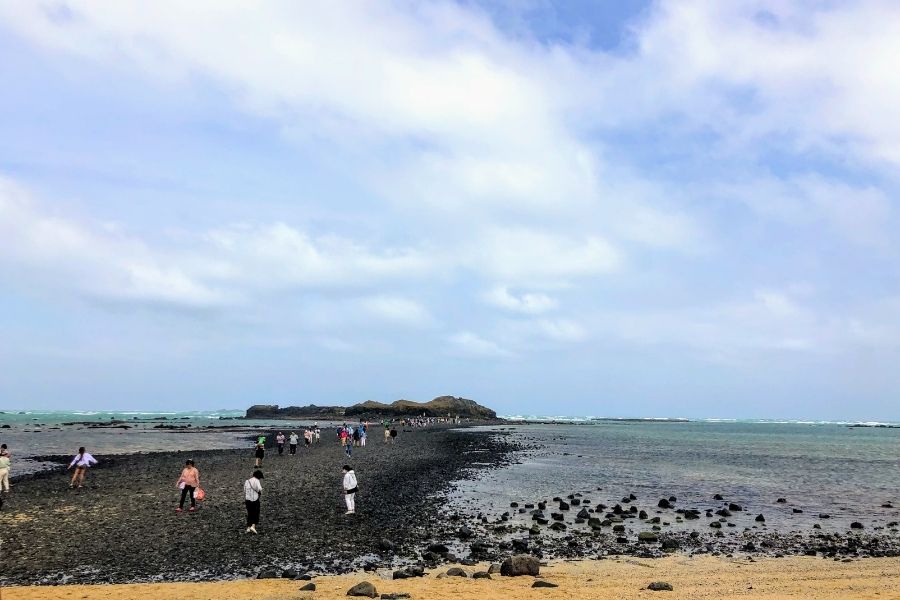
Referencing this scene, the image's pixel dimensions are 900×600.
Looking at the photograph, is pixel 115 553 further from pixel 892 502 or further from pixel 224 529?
pixel 892 502

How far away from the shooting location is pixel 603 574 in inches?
655

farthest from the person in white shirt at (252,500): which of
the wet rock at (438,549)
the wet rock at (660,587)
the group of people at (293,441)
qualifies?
the group of people at (293,441)

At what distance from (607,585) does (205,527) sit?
12.7 metres

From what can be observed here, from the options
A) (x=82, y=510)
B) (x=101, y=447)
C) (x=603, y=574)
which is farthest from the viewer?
(x=101, y=447)

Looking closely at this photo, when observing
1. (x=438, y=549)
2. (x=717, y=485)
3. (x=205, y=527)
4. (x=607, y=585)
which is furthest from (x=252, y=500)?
(x=717, y=485)

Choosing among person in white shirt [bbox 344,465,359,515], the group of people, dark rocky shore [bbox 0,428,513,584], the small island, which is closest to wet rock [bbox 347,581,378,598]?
dark rocky shore [bbox 0,428,513,584]

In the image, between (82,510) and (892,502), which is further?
(892,502)

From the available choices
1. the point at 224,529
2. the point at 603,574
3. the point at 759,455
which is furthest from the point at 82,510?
the point at 759,455

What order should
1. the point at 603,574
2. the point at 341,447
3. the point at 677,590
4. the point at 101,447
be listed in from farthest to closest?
the point at 101,447, the point at 341,447, the point at 603,574, the point at 677,590

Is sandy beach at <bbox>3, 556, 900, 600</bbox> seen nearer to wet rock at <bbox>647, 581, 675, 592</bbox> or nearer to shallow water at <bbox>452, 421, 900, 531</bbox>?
wet rock at <bbox>647, 581, 675, 592</bbox>

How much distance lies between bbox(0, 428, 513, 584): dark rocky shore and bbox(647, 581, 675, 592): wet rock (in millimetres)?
6509

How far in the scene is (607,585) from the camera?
15156 mm

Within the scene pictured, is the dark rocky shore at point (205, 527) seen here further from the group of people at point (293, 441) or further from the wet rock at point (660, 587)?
the group of people at point (293, 441)

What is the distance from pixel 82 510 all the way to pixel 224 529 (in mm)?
7090
